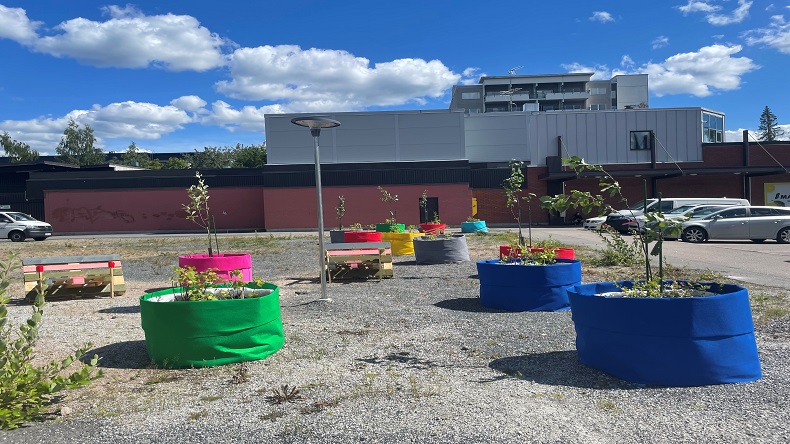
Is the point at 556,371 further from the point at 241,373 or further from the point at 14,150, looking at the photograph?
the point at 14,150

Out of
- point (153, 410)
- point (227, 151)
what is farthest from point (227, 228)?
point (227, 151)

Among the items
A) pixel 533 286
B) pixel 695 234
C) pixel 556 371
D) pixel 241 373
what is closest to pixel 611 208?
pixel 556 371

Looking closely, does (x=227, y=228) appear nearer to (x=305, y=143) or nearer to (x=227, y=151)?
(x=305, y=143)

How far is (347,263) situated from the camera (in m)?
11.9

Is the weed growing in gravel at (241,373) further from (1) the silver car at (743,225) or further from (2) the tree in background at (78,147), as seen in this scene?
(2) the tree in background at (78,147)

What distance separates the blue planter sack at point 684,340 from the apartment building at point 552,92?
326 feet

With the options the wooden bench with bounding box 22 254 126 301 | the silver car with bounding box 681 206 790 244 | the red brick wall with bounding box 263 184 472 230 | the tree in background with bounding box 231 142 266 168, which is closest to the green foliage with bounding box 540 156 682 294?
the wooden bench with bounding box 22 254 126 301

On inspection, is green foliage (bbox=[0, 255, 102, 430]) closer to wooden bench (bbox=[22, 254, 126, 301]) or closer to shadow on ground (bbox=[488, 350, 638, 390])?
shadow on ground (bbox=[488, 350, 638, 390])

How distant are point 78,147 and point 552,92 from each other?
78.4 metres

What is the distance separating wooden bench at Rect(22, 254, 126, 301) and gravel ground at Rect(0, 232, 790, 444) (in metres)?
2.73

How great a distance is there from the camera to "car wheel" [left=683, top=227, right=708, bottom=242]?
21703mm

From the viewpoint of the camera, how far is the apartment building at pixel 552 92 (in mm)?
102375

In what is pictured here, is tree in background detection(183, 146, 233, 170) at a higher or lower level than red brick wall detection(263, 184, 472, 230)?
higher

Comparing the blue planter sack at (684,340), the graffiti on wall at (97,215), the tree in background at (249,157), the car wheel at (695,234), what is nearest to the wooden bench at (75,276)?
the blue planter sack at (684,340)
